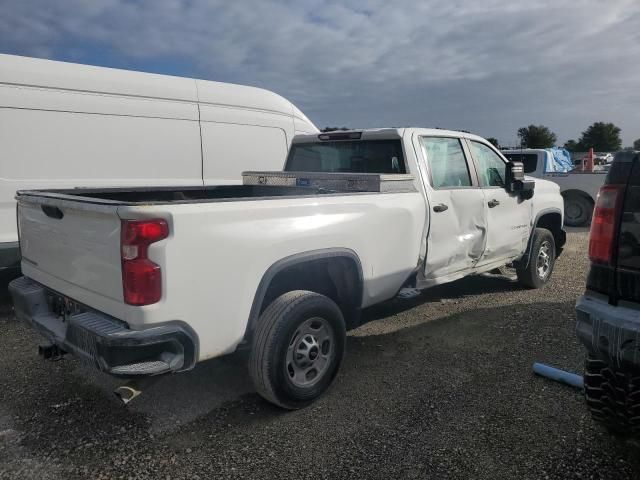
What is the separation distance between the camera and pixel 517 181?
5148 mm

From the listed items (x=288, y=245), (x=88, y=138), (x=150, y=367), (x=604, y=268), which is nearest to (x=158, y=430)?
(x=150, y=367)

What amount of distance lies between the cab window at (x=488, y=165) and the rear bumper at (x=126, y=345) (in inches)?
135

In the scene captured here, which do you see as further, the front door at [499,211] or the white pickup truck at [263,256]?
the front door at [499,211]

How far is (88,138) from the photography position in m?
5.65

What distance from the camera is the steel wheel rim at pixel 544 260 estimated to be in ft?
19.6

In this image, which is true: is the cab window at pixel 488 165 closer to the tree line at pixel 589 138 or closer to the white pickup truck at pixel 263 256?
the white pickup truck at pixel 263 256

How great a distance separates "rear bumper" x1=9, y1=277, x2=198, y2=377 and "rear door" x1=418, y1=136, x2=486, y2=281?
2245 millimetres

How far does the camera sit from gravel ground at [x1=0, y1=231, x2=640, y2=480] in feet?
8.69

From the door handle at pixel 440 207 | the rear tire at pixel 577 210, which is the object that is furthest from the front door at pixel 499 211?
the rear tire at pixel 577 210

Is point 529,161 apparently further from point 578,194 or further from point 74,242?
point 74,242

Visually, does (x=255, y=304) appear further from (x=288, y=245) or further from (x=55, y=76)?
(x=55, y=76)

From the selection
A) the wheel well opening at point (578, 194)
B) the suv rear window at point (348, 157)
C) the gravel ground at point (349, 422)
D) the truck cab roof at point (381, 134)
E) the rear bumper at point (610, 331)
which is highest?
the truck cab roof at point (381, 134)

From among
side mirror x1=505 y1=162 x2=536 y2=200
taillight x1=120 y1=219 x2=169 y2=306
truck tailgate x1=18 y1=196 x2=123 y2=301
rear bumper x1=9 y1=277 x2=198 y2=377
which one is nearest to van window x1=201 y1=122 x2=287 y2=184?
truck tailgate x1=18 y1=196 x2=123 y2=301

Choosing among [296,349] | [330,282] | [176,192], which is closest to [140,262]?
[296,349]
